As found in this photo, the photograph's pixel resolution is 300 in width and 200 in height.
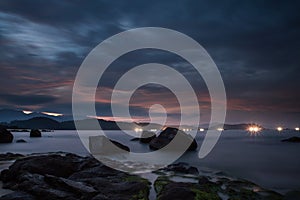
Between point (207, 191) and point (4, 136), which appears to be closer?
point (207, 191)

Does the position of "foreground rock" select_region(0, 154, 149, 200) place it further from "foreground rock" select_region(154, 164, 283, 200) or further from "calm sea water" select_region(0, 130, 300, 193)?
"calm sea water" select_region(0, 130, 300, 193)

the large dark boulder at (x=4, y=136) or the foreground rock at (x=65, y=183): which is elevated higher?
the large dark boulder at (x=4, y=136)

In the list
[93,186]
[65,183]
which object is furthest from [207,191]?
[65,183]

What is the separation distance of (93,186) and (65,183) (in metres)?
1.82

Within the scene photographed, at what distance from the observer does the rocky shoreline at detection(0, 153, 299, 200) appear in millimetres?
11211

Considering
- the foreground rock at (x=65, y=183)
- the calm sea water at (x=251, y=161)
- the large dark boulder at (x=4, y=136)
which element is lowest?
the calm sea water at (x=251, y=161)

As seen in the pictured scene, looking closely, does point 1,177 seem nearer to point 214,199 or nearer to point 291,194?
point 214,199

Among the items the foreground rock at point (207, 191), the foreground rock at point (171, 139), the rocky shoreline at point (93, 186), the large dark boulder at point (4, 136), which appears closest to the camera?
the rocky shoreline at point (93, 186)

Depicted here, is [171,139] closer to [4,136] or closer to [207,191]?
[207,191]

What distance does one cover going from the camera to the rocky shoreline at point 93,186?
441 inches

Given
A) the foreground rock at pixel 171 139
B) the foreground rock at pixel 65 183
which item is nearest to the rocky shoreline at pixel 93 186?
the foreground rock at pixel 65 183

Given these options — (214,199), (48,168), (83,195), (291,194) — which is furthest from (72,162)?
(291,194)

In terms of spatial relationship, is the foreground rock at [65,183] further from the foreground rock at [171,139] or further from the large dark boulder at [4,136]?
the large dark boulder at [4,136]

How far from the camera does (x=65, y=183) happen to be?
11734mm
